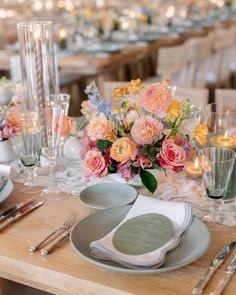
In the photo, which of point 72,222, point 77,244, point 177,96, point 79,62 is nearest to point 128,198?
point 72,222

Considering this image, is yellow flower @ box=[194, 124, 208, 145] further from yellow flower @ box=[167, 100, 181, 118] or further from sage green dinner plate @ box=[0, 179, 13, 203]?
sage green dinner plate @ box=[0, 179, 13, 203]

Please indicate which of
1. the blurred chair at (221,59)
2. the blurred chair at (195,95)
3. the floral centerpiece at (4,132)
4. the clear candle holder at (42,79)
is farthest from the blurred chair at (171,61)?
the floral centerpiece at (4,132)

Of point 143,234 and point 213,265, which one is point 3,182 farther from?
point 213,265

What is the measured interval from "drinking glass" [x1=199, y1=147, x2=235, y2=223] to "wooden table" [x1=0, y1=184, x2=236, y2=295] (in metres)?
0.08

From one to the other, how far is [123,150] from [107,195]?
0.51ft

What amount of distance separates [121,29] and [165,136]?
11.3 ft

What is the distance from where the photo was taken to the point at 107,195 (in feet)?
4.55

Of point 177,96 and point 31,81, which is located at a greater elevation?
point 31,81

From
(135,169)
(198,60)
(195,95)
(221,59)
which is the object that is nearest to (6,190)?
(135,169)

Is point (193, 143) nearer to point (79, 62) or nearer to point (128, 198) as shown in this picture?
point (128, 198)

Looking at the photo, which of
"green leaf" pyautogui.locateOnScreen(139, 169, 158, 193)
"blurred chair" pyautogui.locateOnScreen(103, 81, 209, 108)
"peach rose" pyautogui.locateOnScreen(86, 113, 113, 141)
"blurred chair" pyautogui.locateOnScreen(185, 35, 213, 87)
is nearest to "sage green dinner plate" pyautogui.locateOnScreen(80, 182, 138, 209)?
"green leaf" pyautogui.locateOnScreen(139, 169, 158, 193)

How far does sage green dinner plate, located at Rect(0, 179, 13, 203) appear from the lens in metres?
1.36

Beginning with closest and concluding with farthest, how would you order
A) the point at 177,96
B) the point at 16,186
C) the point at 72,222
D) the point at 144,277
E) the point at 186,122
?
the point at 144,277, the point at 72,222, the point at 186,122, the point at 16,186, the point at 177,96

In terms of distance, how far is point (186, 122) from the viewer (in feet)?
4.52
